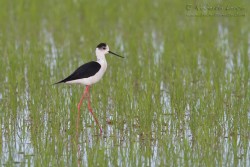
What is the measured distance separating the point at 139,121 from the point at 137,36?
5039 millimetres

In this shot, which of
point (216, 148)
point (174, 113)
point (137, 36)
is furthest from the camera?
point (137, 36)

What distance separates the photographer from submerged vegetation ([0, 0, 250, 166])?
6.83 meters

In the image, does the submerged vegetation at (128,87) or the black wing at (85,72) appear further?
the black wing at (85,72)

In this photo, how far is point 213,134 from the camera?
7324 mm

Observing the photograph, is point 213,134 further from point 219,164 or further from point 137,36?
point 137,36

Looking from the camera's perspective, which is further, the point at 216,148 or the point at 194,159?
the point at 216,148

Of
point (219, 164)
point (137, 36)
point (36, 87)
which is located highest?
point (137, 36)

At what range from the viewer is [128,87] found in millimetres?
9117

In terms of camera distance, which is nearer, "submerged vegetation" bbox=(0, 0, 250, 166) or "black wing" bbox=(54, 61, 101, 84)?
"submerged vegetation" bbox=(0, 0, 250, 166)

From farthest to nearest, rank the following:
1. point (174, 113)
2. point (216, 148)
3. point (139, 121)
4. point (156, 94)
A: 1. point (156, 94)
2. point (174, 113)
3. point (139, 121)
4. point (216, 148)

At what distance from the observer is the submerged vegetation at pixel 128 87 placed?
22.4 feet

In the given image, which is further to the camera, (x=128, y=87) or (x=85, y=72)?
(x=128, y=87)

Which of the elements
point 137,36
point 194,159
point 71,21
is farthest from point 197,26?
point 194,159

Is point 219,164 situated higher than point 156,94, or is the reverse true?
point 156,94
